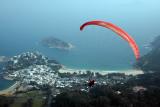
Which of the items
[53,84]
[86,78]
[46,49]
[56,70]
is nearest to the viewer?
[53,84]

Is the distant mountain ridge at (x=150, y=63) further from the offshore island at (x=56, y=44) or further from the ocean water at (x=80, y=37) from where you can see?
the offshore island at (x=56, y=44)

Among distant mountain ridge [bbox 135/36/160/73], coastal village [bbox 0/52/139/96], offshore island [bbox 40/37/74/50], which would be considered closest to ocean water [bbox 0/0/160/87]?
offshore island [bbox 40/37/74/50]

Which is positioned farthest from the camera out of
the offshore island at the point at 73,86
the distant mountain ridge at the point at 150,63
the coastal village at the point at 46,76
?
the distant mountain ridge at the point at 150,63

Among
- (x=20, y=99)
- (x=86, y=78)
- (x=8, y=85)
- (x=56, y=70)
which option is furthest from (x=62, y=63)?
(x=20, y=99)

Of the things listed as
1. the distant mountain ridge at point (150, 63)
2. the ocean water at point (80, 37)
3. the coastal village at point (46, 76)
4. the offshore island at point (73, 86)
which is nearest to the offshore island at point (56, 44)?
the ocean water at point (80, 37)

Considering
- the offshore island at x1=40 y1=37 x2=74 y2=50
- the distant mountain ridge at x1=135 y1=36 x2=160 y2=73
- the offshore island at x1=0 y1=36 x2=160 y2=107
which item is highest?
the offshore island at x1=40 y1=37 x2=74 y2=50

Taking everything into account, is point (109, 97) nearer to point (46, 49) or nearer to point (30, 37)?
point (46, 49)

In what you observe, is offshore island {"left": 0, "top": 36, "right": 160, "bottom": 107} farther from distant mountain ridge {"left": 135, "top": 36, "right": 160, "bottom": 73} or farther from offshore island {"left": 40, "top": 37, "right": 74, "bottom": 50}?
offshore island {"left": 40, "top": 37, "right": 74, "bottom": 50}

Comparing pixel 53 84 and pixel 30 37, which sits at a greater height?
pixel 30 37
